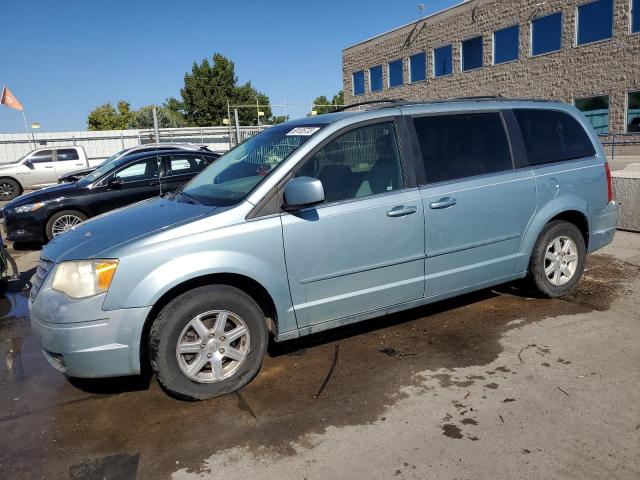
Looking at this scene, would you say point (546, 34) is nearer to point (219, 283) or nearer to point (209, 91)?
point (219, 283)

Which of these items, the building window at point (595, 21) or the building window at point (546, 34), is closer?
the building window at point (595, 21)

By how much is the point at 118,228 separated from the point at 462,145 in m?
2.72

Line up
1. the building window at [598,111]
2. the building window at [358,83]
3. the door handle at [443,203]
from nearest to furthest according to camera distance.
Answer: the door handle at [443,203]
the building window at [598,111]
the building window at [358,83]

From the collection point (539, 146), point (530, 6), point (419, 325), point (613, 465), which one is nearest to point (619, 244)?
point (539, 146)

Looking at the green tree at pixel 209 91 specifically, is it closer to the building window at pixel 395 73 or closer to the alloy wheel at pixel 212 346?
the building window at pixel 395 73

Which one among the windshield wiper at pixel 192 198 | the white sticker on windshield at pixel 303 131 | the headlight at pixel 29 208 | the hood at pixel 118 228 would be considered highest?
the white sticker on windshield at pixel 303 131

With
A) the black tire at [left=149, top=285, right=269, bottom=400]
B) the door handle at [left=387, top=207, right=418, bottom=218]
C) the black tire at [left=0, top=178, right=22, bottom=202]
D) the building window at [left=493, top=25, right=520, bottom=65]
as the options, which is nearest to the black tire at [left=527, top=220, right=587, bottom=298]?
the door handle at [left=387, top=207, right=418, bottom=218]

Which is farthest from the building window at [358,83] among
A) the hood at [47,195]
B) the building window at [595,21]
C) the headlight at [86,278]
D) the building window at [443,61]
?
the headlight at [86,278]

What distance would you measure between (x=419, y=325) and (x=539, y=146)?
6.27 feet

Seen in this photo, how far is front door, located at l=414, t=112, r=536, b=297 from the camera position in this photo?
4066 millimetres

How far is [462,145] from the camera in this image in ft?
14.2

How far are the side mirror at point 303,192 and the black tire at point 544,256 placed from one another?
2364mm

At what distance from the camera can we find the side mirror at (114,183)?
875 centimetres

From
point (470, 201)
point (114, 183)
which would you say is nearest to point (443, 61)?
point (114, 183)
